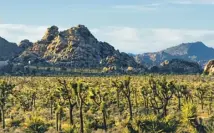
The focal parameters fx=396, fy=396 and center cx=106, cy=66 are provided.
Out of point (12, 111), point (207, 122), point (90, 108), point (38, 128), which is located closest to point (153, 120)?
point (207, 122)

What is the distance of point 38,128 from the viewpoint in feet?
251

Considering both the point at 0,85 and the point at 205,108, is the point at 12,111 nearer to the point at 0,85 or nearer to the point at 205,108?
the point at 0,85

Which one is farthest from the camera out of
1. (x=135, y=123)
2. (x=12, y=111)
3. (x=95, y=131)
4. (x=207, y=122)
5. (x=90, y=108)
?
(x=12, y=111)

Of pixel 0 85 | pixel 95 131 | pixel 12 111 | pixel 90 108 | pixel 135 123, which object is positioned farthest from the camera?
pixel 12 111

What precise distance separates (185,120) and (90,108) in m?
40.0

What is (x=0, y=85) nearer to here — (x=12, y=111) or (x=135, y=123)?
(x=12, y=111)

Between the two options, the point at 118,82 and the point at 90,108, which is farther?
the point at 90,108

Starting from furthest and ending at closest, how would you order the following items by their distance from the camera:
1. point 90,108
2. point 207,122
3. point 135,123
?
point 90,108 < point 207,122 < point 135,123

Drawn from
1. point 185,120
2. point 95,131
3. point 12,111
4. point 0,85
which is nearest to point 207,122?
point 185,120

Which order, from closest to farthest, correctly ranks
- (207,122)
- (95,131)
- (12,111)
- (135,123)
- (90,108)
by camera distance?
(135,123) < (207,122) < (95,131) < (90,108) < (12,111)

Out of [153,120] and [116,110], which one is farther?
[116,110]

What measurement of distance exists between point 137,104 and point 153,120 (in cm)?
4214

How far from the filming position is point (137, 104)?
116375mm

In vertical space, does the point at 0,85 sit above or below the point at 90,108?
above
